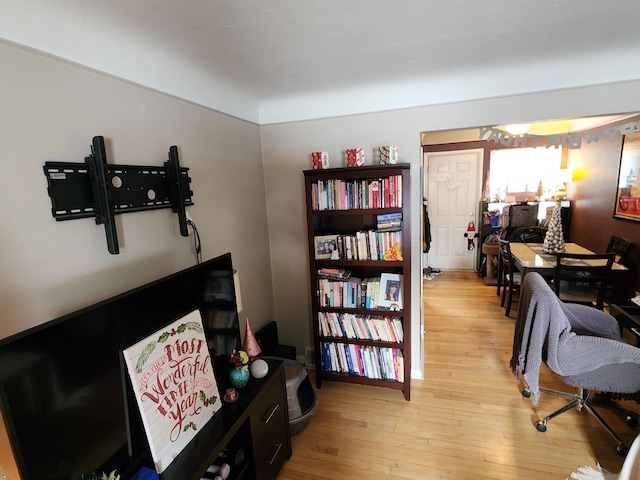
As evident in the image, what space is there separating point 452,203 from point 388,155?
140 inches

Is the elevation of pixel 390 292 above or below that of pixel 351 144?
below

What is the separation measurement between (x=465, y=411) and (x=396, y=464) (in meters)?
0.70

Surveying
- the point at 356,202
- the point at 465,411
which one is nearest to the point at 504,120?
the point at 356,202

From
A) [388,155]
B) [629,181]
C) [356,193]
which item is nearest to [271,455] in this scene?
[356,193]

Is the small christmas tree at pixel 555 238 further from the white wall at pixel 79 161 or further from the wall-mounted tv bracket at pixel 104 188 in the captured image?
the wall-mounted tv bracket at pixel 104 188

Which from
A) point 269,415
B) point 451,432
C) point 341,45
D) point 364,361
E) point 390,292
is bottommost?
point 451,432

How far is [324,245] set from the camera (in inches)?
89.8

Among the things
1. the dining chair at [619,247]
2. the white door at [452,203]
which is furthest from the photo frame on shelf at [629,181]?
the white door at [452,203]

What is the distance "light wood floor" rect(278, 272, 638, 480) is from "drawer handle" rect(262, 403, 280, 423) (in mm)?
436

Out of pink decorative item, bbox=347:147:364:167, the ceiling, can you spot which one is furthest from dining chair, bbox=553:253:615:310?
pink decorative item, bbox=347:147:364:167

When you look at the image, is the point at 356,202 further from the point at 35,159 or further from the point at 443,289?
the point at 443,289

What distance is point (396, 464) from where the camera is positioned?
5.84ft

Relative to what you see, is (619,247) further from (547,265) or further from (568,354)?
(568,354)

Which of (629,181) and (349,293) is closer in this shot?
(349,293)
